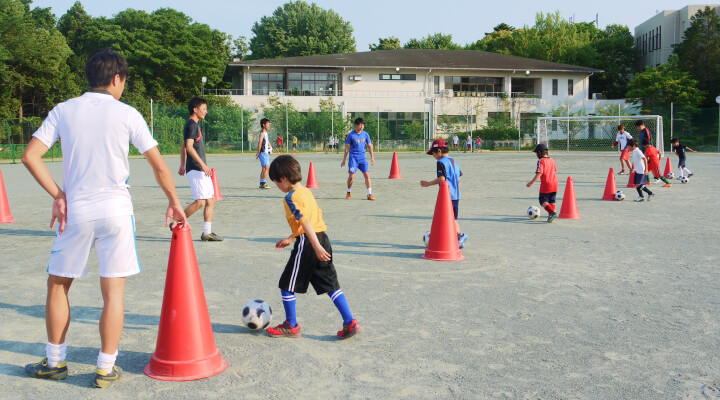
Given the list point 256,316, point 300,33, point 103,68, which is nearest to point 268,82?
point 300,33

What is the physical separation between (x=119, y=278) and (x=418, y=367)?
73.1 inches

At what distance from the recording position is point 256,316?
4.44 metres

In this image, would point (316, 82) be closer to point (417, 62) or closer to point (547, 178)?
point (417, 62)

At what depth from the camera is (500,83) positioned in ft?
178

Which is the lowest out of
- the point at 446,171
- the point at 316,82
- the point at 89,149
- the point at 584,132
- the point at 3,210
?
the point at 3,210

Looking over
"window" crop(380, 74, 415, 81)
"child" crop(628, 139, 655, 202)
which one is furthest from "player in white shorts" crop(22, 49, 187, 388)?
"window" crop(380, 74, 415, 81)

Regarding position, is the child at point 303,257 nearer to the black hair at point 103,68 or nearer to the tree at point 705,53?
the black hair at point 103,68

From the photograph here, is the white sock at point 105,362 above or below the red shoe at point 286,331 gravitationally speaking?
above

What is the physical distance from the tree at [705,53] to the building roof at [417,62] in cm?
733

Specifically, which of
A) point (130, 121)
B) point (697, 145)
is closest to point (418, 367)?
point (130, 121)

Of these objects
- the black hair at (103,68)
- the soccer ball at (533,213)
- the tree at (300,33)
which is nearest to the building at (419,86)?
the tree at (300,33)

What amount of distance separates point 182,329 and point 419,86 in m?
50.4

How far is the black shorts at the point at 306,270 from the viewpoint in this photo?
4.24 m

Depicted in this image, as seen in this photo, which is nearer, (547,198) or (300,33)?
(547,198)
